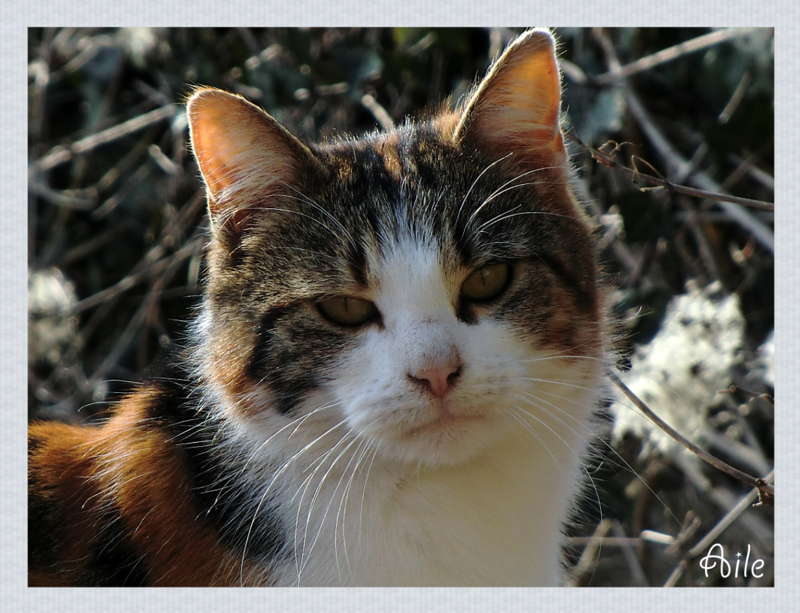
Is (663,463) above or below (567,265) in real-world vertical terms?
below

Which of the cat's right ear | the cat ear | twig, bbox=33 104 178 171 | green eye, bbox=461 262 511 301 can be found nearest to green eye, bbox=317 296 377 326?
green eye, bbox=461 262 511 301

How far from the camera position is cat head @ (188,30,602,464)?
1517mm

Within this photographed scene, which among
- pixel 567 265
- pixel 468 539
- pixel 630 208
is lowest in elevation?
pixel 468 539

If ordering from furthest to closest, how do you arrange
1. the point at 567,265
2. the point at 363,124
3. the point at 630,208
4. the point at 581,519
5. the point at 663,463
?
the point at 363,124
the point at 663,463
the point at 630,208
the point at 581,519
the point at 567,265

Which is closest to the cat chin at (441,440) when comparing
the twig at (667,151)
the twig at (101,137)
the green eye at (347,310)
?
the green eye at (347,310)

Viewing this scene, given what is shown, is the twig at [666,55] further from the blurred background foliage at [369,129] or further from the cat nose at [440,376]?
the cat nose at [440,376]

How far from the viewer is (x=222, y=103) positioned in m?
1.68

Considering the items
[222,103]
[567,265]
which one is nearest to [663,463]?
[567,265]

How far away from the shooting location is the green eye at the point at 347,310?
1.61m

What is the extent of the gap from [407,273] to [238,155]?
48cm

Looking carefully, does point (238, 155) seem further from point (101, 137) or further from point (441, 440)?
point (101, 137)

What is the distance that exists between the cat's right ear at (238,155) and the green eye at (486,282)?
0.46 metres

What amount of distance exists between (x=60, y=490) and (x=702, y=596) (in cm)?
147

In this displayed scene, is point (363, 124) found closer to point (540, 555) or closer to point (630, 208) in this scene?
point (630, 208)
